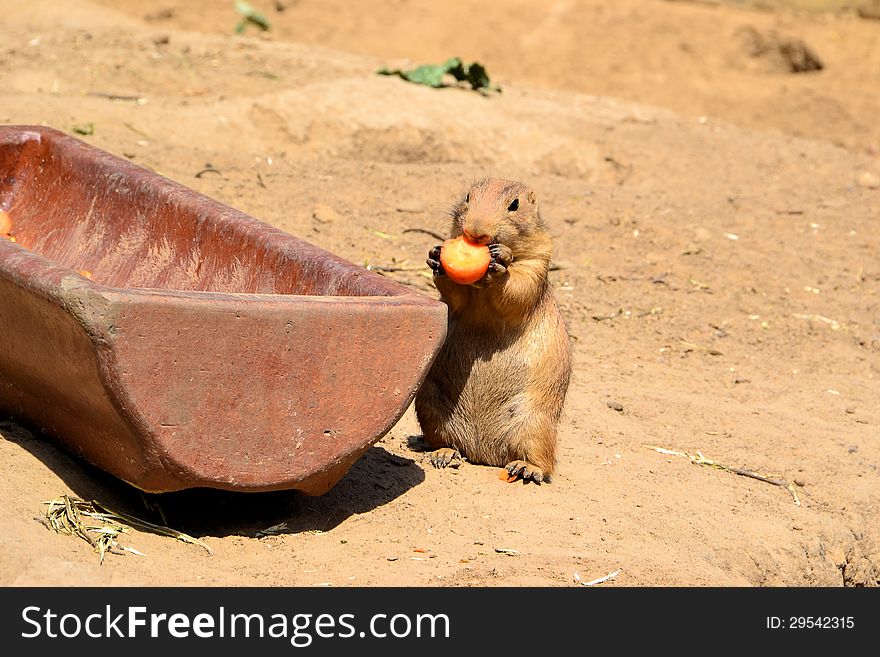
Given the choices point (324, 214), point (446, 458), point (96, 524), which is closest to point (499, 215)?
point (446, 458)

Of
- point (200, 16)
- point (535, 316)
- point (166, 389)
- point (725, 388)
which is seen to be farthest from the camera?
point (200, 16)

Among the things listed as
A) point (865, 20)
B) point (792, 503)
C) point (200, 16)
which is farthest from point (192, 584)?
point (865, 20)

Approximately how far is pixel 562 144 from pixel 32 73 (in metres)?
4.08

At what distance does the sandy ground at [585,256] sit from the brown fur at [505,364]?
0.16 m

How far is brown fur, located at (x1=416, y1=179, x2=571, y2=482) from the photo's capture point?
5293 millimetres

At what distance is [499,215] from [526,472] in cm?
110

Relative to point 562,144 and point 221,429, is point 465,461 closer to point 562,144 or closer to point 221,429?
point 221,429

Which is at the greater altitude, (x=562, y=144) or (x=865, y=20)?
(x=865, y=20)

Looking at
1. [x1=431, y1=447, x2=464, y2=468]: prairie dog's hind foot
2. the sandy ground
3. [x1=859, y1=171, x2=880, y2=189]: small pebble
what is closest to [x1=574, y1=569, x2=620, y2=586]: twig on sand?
the sandy ground

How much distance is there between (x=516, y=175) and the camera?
30.2 feet

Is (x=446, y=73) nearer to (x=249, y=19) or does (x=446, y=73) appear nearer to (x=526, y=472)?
(x=249, y=19)

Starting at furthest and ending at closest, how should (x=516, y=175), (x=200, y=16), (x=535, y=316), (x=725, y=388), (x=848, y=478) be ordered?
1. (x=200, y=16)
2. (x=516, y=175)
3. (x=725, y=388)
4. (x=848, y=478)
5. (x=535, y=316)

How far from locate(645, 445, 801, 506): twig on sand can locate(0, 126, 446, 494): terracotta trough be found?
2057mm

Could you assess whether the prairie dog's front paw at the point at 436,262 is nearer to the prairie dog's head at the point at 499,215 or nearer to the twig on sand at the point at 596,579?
the prairie dog's head at the point at 499,215
